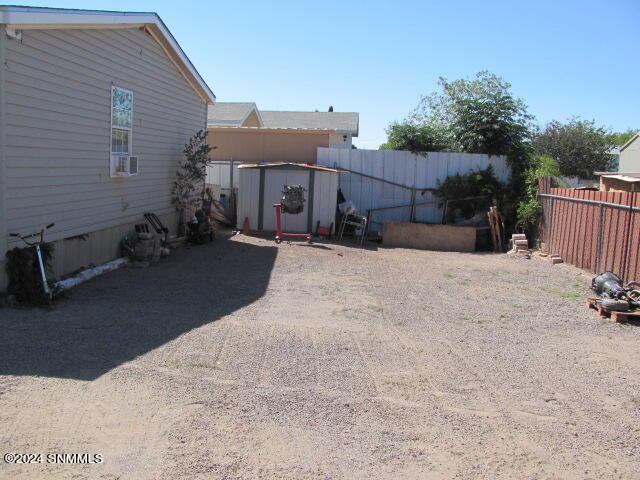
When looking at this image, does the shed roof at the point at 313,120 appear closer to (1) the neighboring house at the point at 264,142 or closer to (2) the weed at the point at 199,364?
(1) the neighboring house at the point at 264,142

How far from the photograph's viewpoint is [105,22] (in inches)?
345

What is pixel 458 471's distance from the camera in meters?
3.45

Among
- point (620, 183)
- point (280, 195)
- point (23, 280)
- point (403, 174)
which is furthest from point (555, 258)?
point (23, 280)

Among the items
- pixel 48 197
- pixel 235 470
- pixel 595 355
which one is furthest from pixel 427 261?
pixel 235 470

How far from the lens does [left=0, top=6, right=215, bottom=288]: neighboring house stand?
702cm

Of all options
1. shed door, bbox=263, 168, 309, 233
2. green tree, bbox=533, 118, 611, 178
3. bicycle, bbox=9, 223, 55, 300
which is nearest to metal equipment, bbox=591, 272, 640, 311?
bicycle, bbox=9, 223, 55, 300

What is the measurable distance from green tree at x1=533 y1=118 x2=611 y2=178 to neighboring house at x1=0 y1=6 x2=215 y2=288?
25.4 meters

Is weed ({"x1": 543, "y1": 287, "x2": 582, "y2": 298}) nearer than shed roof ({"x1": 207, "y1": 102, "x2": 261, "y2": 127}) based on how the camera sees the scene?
Yes

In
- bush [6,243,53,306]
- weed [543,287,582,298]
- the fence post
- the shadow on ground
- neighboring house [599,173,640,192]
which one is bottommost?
the shadow on ground

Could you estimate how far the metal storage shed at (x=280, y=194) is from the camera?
14312mm

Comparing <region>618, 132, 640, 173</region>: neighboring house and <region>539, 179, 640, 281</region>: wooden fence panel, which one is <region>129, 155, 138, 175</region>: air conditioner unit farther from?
<region>618, 132, 640, 173</region>: neighboring house

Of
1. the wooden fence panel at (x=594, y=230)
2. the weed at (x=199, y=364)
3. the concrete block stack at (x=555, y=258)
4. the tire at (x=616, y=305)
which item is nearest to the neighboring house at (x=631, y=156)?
the wooden fence panel at (x=594, y=230)

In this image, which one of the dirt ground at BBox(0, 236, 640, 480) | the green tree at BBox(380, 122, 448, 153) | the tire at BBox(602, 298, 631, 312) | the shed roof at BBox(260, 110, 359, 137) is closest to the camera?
the dirt ground at BBox(0, 236, 640, 480)

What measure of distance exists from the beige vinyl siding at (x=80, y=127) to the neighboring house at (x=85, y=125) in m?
0.01
